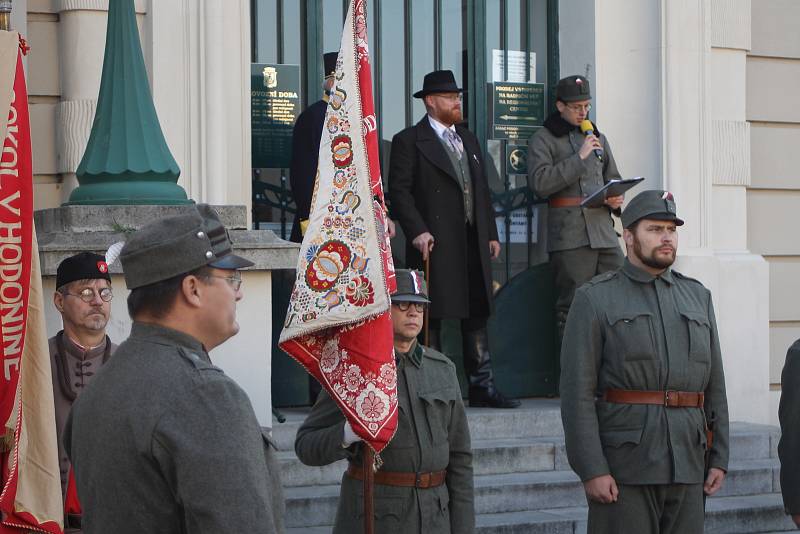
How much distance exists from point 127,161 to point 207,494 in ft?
13.7

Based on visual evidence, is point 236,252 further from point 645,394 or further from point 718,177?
point 718,177

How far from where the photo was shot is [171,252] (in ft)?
10.1

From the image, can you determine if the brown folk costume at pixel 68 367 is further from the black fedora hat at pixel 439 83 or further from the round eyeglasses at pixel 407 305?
the black fedora hat at pixel 439 83

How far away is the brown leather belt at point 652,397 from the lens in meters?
5.70

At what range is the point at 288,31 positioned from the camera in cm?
891

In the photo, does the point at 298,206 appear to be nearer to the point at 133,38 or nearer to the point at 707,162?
the point at 133,38

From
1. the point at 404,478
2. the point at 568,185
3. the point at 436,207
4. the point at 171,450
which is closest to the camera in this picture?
the point at 171,450

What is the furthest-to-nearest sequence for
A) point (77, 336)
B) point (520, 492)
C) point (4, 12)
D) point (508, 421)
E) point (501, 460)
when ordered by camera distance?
point (508, 421) → point (501, 460) → point (520, 492) → point (77, 336) → point (4, 12)

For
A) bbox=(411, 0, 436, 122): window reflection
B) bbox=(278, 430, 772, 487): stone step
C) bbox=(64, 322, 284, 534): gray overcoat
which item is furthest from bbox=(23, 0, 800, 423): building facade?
bbox=(64, 322, 284, 534): gray overcoat

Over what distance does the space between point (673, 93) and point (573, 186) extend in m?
1.06

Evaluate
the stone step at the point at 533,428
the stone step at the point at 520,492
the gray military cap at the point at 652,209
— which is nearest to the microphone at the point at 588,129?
the stone step at the point at 533,428

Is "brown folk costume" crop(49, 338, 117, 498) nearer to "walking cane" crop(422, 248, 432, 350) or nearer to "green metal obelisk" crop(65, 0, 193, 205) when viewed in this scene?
"green metal obelisk" crop(65, 0, 193, 205)

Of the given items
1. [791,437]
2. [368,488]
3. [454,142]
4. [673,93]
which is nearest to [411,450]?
[368,488]

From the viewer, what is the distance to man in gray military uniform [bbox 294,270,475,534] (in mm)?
4980
